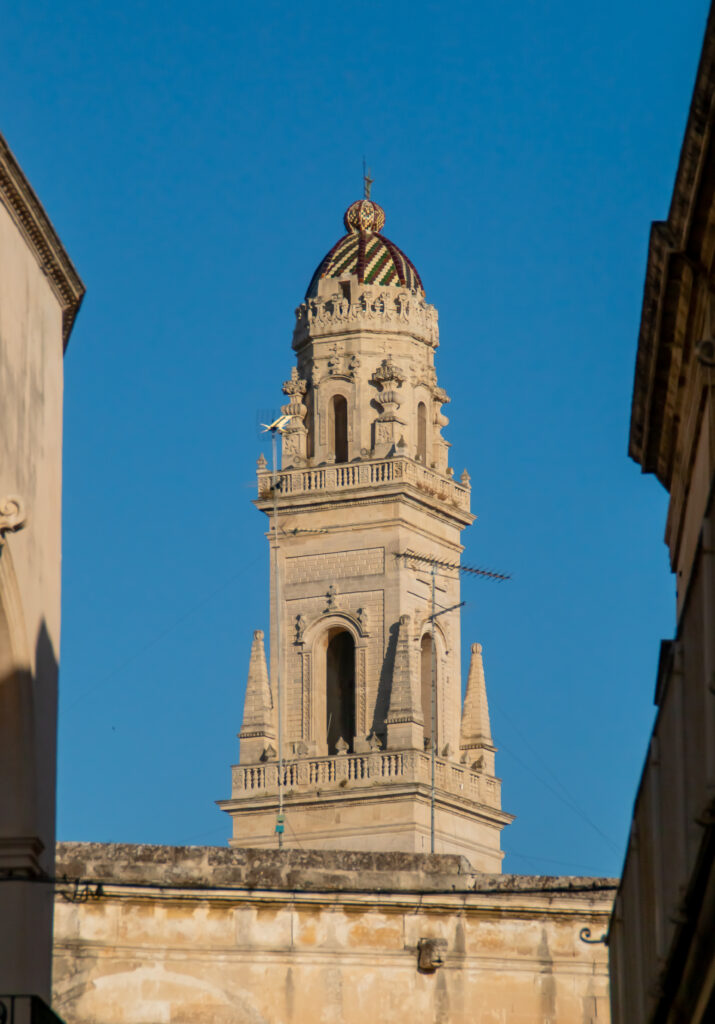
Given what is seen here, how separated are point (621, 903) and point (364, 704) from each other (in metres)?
38.7

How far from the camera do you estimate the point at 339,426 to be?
183ft

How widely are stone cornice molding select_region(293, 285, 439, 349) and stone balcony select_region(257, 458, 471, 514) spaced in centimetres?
373

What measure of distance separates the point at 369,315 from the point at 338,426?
275 centimetres

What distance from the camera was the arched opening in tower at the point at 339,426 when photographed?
181 feet

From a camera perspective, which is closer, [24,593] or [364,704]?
[24,593]

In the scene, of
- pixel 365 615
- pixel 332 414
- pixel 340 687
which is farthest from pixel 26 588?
pixel 332 414

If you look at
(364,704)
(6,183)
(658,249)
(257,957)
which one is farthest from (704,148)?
(364,704)

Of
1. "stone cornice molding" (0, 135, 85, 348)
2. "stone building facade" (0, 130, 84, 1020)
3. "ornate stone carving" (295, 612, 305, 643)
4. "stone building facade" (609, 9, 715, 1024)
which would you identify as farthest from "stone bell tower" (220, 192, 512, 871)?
"stone building facade" (0, 130, 84, 1020)

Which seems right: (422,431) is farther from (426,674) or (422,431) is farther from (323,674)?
(323,674)

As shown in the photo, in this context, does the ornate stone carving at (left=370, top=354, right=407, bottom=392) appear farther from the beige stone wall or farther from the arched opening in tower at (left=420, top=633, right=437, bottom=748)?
the beige stone wall

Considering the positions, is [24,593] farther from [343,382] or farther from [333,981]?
[343,382]

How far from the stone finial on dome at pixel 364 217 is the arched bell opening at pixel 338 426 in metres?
5.74

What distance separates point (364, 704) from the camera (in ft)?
172

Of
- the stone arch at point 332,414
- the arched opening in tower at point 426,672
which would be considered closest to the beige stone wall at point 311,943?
the arched opening in tower at point 426,672
